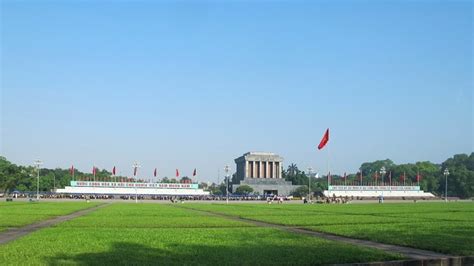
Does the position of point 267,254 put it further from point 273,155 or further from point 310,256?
point 273,155

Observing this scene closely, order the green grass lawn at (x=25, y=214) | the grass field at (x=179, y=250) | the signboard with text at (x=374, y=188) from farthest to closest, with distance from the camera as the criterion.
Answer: the signboard with text at (x=374, y=188), the green grass lawn at (x=25, y=214), the grass field at (x=179, y=250)

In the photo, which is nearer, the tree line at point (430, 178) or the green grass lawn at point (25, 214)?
the green grass lawn at point (25, 214)

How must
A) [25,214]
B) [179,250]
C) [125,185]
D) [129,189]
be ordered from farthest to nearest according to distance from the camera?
[125,185] → [129,189] → [25,214] → [179,250]

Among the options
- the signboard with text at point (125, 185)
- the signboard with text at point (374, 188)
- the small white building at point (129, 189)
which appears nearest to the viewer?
the small white building at point (129, 189)

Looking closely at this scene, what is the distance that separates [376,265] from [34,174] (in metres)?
146

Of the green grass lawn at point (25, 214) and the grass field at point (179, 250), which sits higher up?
the grass field at point (179, 250)

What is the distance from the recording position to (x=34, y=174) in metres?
146

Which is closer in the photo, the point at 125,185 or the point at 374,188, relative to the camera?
the point at 125,185

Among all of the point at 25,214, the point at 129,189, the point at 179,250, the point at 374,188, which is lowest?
the point at 129,189

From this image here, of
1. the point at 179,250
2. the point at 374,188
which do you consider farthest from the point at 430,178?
the point at 179,250

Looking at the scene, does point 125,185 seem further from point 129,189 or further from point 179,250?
point 179,250

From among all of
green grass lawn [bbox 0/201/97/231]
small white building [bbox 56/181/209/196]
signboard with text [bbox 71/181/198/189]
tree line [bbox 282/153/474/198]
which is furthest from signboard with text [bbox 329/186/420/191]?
green grass lawn [bbox 0/201/97/231]

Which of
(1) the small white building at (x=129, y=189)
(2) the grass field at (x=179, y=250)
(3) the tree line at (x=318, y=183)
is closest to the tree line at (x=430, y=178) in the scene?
(3) the tree line at (x=318, y=183)

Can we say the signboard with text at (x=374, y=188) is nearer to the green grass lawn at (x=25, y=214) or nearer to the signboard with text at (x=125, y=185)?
the signboard with text at (x=125, y=185)
